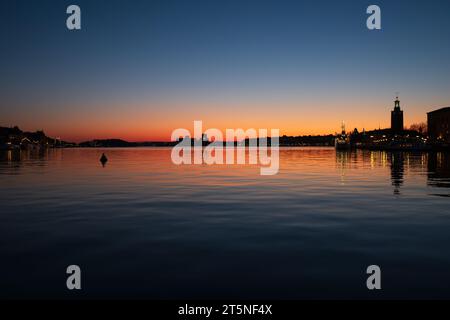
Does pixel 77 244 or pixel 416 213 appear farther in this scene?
pixel 416 213

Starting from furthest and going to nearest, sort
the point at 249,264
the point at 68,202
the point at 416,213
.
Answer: the point at 68,202 < the point at 416,213 < the point at 249,264

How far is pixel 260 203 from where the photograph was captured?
932 inches

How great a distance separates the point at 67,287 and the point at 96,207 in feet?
43.2

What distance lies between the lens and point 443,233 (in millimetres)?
15281

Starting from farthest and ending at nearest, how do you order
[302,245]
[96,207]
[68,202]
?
[68,202], [96,207], [302,245]

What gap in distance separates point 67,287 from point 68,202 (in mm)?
15944

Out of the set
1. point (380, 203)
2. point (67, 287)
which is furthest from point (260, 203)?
point (67, 287)
